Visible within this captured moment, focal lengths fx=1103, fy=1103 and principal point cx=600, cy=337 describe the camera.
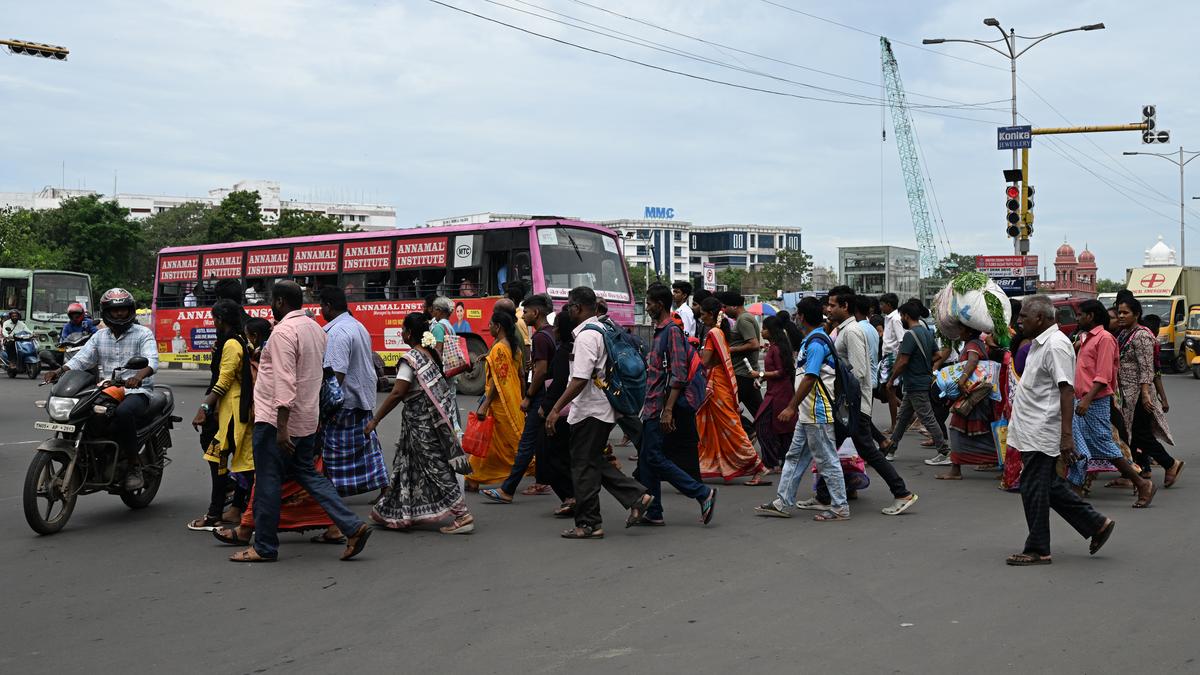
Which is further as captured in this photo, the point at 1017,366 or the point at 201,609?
the point at 1017,366

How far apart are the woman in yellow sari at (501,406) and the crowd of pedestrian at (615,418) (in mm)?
18

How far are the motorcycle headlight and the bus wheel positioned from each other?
498 inches

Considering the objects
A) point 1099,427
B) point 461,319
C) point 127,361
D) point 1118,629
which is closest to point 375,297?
point 461,319

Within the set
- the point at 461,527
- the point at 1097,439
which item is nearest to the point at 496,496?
the point at 461,527

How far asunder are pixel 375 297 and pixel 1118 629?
A: 1836 cm

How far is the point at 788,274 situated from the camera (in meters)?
85.6

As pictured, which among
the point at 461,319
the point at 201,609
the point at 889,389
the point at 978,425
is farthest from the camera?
the point at 461,319

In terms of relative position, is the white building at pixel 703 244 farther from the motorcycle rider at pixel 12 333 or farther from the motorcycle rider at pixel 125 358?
the motorcycle rider at pixel 125 358

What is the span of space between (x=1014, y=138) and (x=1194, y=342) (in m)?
7.45

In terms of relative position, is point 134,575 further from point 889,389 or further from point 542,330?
point 889,389

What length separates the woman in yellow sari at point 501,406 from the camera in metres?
9.05

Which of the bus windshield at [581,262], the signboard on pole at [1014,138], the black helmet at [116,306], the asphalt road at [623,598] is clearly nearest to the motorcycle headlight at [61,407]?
the black helmet at [116,306]

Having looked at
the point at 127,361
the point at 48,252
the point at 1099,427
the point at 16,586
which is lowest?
the point at 16,586

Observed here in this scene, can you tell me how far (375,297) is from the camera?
22.0m
